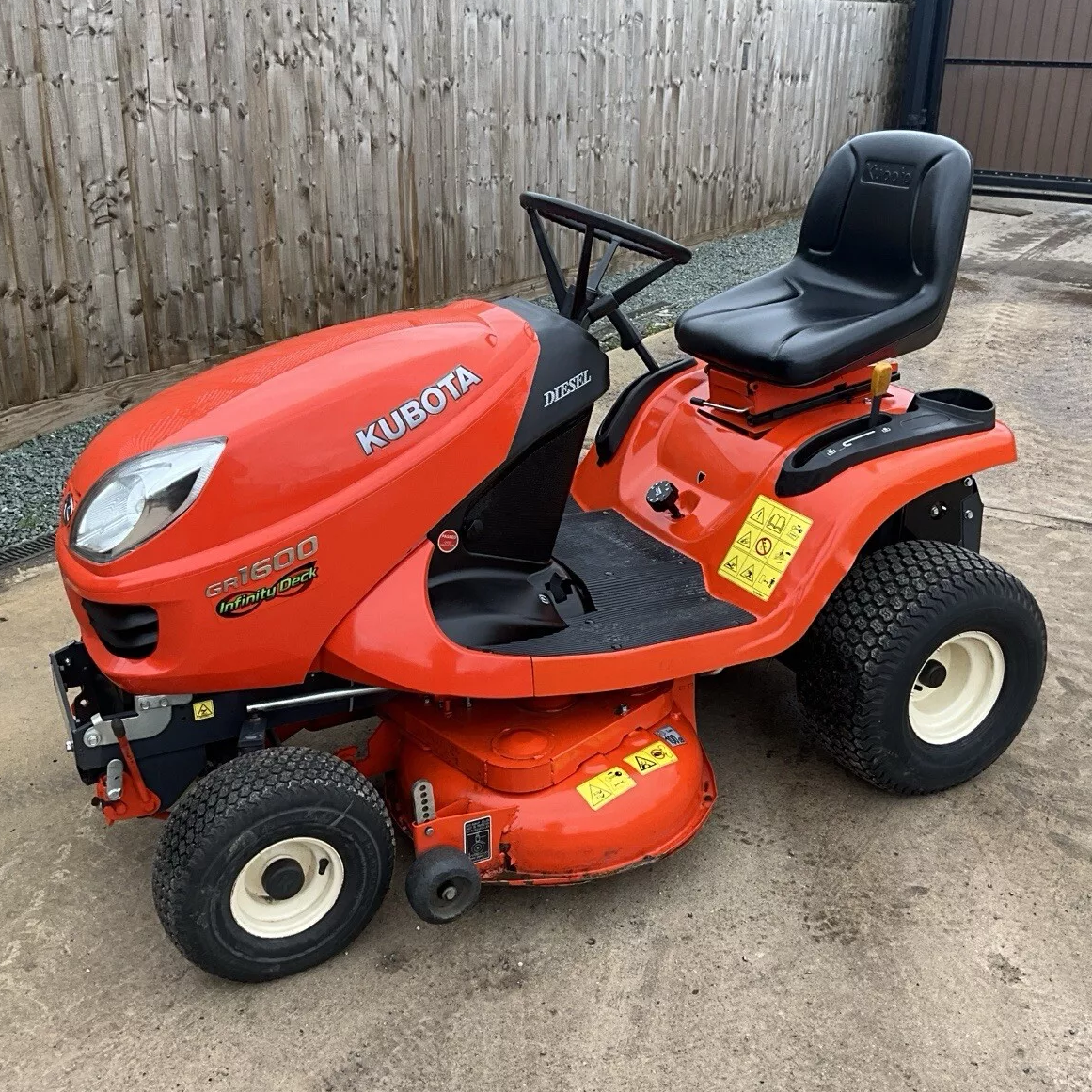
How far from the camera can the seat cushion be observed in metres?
2.77

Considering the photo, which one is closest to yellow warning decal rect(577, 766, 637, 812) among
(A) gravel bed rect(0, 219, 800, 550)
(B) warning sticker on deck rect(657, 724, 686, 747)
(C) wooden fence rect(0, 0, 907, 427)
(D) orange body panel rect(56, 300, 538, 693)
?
(B) warning sticker on deck rect(657, 724, 686, 747)

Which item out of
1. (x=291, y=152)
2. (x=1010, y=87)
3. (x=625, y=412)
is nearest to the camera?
(x=625, y=412)

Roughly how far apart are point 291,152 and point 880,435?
3.53 metres

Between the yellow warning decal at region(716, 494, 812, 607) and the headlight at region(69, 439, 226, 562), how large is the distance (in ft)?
4.13

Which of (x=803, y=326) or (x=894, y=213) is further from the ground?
(x=894, y=213)

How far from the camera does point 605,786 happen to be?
2.43 m

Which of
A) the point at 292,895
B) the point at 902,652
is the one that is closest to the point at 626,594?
the point at 902,652

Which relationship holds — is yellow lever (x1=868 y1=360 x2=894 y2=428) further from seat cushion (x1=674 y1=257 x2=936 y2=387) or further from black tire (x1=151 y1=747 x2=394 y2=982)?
black tire (x1=151 y1=747 x2=394 y2=982)

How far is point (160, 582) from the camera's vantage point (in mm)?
2008

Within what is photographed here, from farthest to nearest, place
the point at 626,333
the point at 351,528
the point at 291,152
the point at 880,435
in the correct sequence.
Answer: the point at 291,152 < the point at 626,333 < the point at 880,435 < the point at 351,528

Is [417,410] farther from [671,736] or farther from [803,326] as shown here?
[803,326]

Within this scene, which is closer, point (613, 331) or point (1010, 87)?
point (613, 331)

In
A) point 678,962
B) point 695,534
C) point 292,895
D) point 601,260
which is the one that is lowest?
point 678,962

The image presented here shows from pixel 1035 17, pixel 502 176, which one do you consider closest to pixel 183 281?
pixel 502 176
